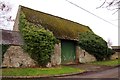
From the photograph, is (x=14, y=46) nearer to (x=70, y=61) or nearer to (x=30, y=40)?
(x=30, y=40)

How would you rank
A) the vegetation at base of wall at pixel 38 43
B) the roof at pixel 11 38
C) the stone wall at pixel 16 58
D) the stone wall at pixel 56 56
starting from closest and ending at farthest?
1. the stone wall at pixel 16 58
2. the roof at pixel 11 38
3. the vegetation at base of wall at pixel 38 43
4. the stone wall at pixel 56 56

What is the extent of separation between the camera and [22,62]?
2342 centimetres

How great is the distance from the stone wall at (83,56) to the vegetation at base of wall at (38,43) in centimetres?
808

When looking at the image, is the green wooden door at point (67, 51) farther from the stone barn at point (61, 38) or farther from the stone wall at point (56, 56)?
the stone wall at point (56, 56)

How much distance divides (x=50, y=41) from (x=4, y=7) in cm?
595

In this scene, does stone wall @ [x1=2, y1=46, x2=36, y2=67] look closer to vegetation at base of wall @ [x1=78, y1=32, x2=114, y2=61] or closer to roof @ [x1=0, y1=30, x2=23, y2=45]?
roof @ [x1=0, y1=30, x2=23, y2=45]

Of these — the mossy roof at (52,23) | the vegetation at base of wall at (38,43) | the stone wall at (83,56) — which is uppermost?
the mossy roof at (52,23)

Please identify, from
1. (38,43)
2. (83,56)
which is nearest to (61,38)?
(38,43)

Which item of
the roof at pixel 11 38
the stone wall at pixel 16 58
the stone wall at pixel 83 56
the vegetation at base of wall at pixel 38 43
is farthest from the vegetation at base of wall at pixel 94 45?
the stone wall at pixel 16 58

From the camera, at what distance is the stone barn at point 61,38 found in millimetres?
27845

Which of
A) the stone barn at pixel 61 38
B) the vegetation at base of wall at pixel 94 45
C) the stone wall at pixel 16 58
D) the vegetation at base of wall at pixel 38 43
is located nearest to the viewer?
the stone wall at pixel 16 58

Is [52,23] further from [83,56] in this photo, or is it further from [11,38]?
[11,38]

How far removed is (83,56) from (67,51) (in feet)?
11.1

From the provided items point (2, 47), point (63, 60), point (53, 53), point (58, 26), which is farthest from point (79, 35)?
point (2, 47)
